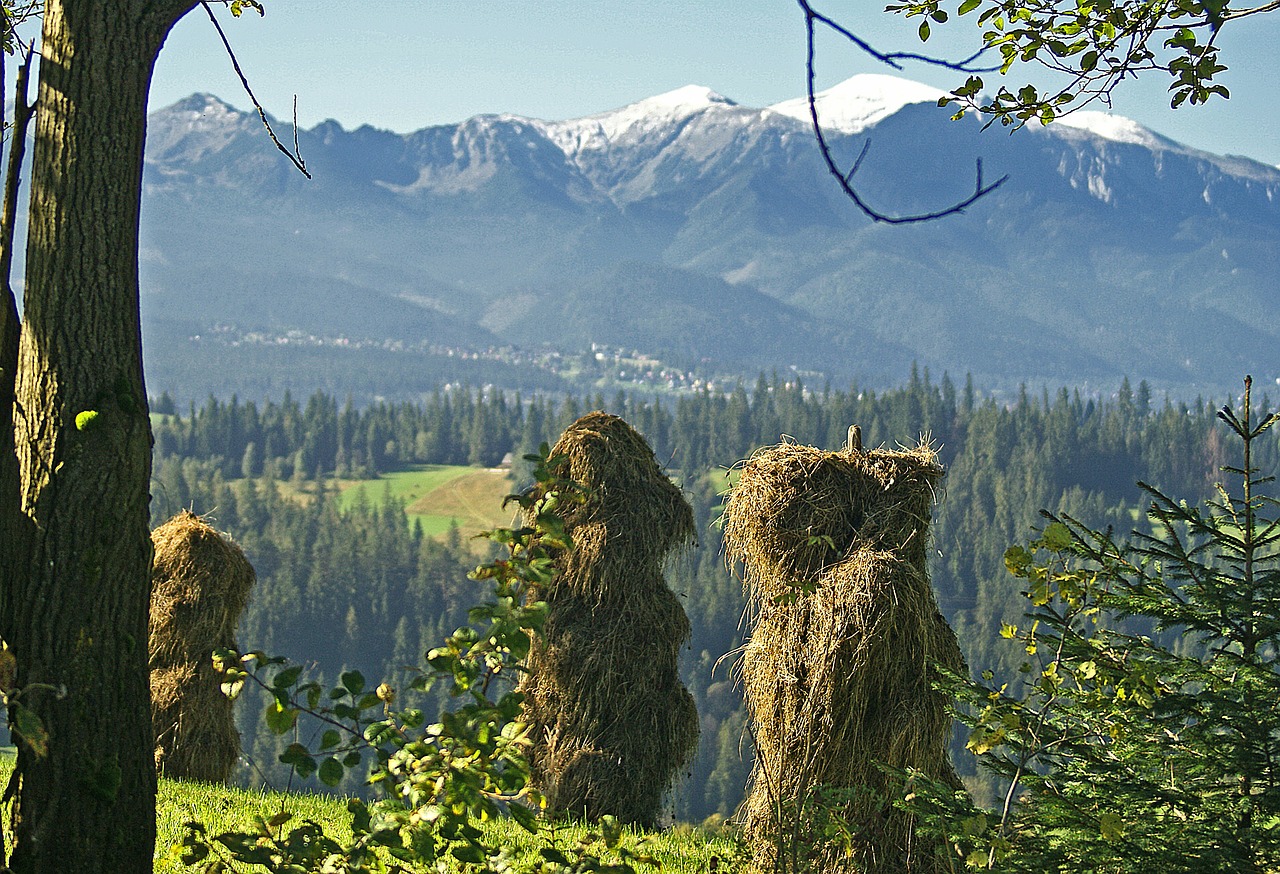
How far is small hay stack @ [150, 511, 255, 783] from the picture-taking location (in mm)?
11578

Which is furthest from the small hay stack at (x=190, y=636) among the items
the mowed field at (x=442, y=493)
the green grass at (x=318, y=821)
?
the mowed field at (x=442, y=493)

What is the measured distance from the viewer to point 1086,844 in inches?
178

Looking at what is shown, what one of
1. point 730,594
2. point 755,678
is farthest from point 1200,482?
point 755,678

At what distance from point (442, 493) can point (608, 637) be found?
446 feet

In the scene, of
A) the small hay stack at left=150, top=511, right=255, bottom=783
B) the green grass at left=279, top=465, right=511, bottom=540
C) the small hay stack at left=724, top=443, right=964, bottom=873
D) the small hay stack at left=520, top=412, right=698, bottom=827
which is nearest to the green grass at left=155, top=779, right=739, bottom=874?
the small hay stack at left=724, top=443, right=964, bottom=873

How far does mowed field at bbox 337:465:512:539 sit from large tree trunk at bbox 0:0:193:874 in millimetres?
122918

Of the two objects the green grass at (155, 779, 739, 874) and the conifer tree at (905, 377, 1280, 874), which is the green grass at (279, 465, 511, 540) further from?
the conifer tree at (905, 377, 1280, 874)

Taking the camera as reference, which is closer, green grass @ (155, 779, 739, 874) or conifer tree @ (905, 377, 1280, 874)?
conifer tree @ (905, 377, 1280, 874)

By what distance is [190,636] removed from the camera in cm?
1156

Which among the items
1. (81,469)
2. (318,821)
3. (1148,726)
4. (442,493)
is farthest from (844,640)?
(442,493)

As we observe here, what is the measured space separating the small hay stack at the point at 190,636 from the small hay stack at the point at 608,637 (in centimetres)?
311

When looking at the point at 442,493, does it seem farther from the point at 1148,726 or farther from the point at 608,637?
the point at 1148,726

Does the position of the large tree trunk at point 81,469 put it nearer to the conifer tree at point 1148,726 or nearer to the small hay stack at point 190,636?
the conifer tree at point 1148,726

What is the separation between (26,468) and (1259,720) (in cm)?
417
